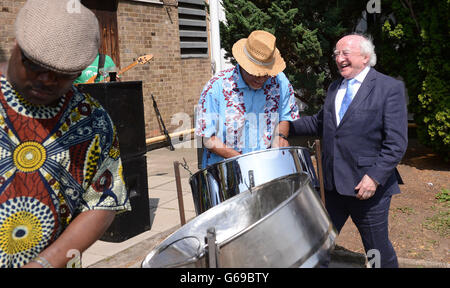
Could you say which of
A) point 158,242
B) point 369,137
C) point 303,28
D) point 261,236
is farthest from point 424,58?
point 261,236

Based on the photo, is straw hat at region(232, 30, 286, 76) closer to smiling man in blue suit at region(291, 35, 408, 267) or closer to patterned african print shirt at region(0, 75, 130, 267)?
smiling man in blue suit at region(291, 35, 408, 267)

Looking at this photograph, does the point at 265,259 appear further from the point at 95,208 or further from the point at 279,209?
the point at 95,208

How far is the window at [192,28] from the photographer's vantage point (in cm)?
746

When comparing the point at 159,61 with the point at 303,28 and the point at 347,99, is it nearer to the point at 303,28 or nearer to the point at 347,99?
the point at 303,28

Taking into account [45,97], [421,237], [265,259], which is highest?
[45,97]

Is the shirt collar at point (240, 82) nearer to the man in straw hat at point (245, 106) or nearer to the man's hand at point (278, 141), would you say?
the man in straw hat at point (245, 106)

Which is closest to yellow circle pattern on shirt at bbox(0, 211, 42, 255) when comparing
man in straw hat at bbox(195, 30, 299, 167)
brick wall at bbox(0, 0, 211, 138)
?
man in straw hat at bbox(195, 30, 299, 167)

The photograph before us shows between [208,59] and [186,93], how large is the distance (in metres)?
0.82

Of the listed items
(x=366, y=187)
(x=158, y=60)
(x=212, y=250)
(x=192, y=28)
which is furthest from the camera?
(x=192, y=28)

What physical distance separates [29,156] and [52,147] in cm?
5

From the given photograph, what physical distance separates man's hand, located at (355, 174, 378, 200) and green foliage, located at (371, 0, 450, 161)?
3029mm

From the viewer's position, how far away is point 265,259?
1083 millimetres

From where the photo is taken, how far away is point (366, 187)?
203 cm
